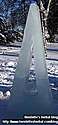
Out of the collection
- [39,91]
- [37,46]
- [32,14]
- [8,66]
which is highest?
[32,14]

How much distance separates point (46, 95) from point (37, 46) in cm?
105

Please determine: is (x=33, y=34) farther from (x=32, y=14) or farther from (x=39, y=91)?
(x=39, y=91)

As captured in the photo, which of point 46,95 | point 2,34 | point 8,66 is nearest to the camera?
point 46,95

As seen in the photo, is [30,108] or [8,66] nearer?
[30,108]

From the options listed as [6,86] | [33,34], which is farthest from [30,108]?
[6,86]

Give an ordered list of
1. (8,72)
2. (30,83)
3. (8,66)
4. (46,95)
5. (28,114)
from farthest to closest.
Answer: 1. (8,66)
2. (8,72)
3. (30,83)
4. (46,95)
5. (28,114)

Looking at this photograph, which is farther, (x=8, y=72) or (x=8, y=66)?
(x=8, y=66)

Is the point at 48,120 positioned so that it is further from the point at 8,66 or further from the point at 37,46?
the point at 8,66

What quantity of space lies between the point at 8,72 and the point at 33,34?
6140mm

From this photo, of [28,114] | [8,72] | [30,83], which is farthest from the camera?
[8,72]

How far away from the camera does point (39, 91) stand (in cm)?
766

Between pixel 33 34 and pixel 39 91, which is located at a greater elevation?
pixel 33 34

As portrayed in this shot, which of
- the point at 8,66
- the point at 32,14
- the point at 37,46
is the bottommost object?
the point at 8,66

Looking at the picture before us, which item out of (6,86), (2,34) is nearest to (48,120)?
(6,86)
